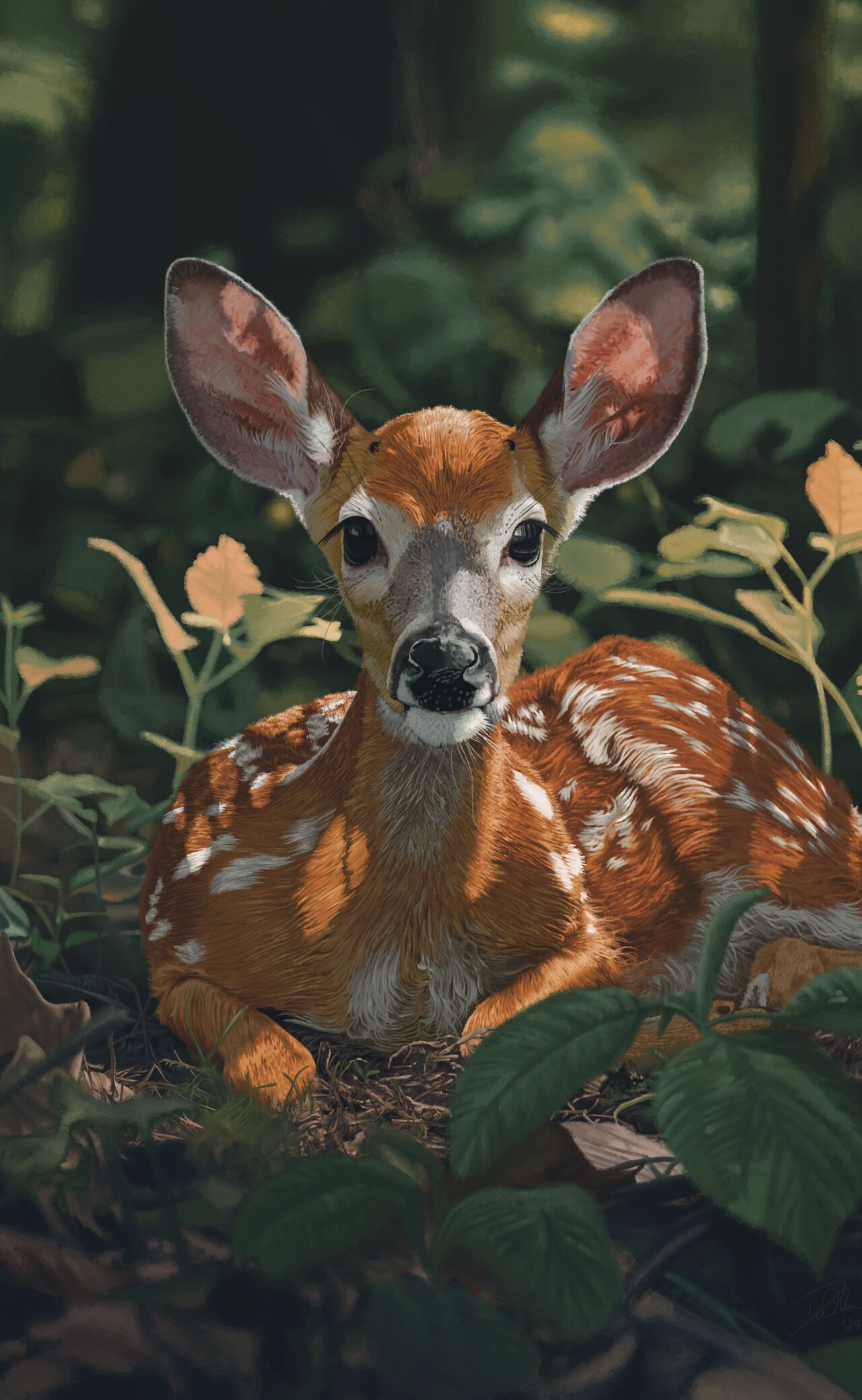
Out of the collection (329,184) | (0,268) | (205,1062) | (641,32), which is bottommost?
(205,1062)

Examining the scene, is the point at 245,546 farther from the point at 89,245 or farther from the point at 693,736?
the point at 693,736

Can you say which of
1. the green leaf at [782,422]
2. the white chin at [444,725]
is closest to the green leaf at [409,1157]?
the white chin at [444,725]

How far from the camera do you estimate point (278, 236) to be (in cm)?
229

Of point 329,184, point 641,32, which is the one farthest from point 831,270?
point 329,184

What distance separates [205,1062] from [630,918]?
1.92 feet

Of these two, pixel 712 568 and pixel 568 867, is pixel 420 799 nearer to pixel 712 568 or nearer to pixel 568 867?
pixel 568 867

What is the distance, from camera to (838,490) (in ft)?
7.03

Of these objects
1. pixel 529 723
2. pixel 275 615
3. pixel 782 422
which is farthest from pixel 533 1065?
pixel 782 422

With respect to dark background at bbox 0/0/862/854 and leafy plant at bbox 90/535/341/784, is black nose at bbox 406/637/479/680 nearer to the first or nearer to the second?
leafy plant at bbox 90/535/341/784

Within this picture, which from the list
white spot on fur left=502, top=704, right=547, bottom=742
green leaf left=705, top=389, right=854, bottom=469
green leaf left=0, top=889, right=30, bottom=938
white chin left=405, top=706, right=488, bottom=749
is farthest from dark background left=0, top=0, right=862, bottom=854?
white chin left=405, top=706, right=488, bottom=749

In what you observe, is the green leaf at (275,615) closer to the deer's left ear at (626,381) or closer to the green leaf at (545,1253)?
the deer's left ear at (626,381)

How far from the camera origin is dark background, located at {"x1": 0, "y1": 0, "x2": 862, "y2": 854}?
2.28 meters

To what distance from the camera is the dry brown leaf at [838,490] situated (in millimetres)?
2141
